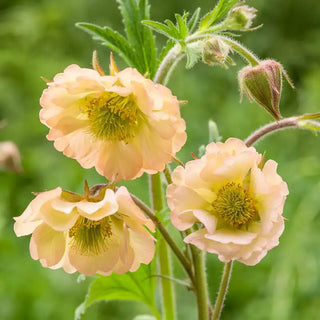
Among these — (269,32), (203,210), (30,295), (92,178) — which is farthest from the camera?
(269,32)

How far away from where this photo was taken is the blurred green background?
132 centimetres

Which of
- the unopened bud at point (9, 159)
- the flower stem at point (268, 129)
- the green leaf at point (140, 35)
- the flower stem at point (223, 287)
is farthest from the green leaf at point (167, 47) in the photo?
the unopened bud at point (9, 159)

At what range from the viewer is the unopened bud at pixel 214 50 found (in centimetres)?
51

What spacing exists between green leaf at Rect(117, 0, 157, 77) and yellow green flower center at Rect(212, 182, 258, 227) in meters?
0.17

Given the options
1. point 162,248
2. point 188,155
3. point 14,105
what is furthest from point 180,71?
point 162,248

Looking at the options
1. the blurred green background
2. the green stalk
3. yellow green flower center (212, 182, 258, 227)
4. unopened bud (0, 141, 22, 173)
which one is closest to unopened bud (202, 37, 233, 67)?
the green stalk

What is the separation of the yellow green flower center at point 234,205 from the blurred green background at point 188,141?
751mm

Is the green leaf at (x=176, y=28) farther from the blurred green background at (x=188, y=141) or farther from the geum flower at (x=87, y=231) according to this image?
the blurred green background at (x=188, y=141)

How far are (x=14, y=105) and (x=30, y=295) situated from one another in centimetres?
104

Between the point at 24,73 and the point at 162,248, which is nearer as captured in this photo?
the point at 162,248

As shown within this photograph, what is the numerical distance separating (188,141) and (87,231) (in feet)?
3.68

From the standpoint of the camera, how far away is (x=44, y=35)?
2.30m

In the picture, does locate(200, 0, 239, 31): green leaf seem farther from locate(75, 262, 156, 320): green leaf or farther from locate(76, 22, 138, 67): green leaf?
locate(75, 262, 156, 320): green leaf

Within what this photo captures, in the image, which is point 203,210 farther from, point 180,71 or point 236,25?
point 180,71
